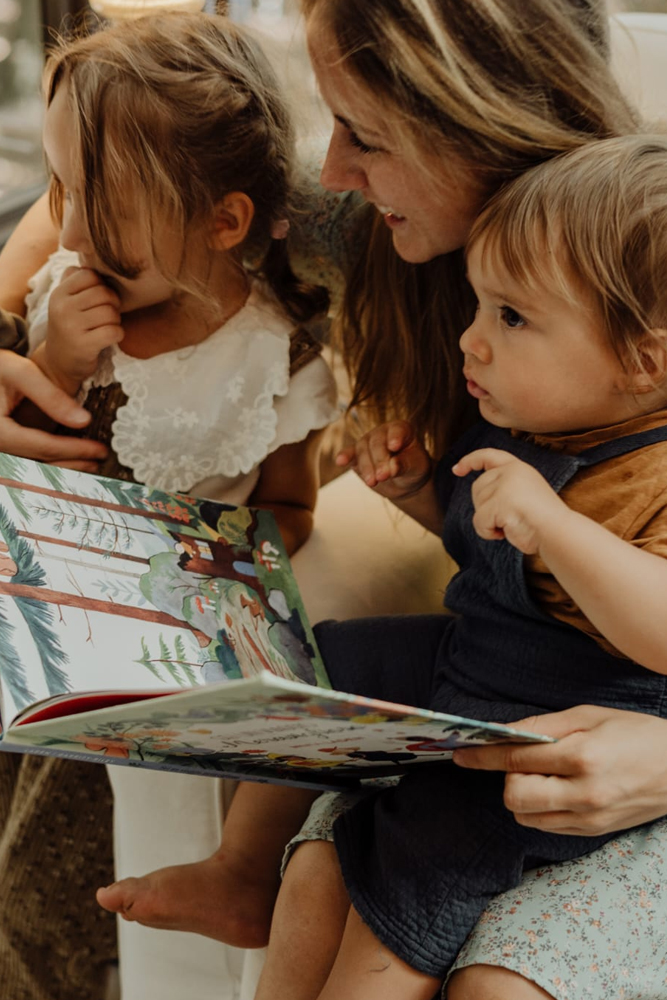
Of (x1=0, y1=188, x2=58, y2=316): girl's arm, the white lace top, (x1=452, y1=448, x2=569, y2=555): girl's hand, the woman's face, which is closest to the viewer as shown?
(x1=452, y1=448, x2=569, y2=555): girl's hand

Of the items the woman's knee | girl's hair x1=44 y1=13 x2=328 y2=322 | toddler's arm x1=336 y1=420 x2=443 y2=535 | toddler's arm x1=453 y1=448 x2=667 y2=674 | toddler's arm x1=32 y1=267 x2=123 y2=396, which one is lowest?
the woman's knee

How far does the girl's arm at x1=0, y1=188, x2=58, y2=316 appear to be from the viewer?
139cm

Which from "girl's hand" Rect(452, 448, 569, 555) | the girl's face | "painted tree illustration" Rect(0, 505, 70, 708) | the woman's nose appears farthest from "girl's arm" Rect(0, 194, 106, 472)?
"girl's hand" Rect(452, 448, 569, 555)

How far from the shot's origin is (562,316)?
89 centimetres

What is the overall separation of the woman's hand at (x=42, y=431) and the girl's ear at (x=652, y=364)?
0.60 meters

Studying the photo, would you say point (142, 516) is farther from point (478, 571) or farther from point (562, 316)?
point (562, 316)

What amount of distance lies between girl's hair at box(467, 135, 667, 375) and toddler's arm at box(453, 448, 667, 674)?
0.14 meters

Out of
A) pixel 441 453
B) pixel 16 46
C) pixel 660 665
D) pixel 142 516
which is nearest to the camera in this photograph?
pixel 660 665

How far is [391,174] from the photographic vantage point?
1017 mm

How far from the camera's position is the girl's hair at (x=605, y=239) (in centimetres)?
86

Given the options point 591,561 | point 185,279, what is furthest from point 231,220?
point 591,561

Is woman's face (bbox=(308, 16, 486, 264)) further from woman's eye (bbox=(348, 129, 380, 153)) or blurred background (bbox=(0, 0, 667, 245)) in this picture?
blurred background (bbox=(0, 0, 667, 245))

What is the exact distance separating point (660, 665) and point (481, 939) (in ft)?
0.81

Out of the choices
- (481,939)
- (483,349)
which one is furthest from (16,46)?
(481,939)
